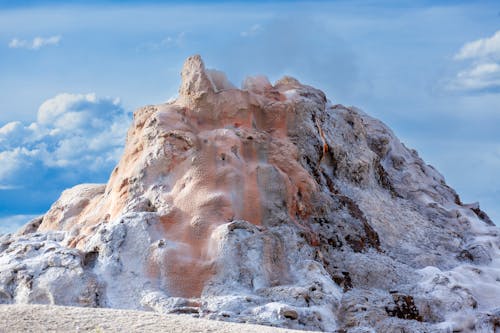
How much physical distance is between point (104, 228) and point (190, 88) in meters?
3.75

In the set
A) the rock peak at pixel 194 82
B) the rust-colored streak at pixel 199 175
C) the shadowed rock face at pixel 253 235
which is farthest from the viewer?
the rock peak at pixel 194 82

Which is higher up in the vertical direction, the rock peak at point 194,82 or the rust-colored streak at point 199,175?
the rock peak at point 194,82

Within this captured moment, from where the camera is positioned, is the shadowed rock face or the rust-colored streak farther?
the rust-colored streak

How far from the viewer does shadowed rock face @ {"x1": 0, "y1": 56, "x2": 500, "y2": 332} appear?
640 inches

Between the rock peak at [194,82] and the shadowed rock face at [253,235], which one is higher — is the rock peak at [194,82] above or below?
above

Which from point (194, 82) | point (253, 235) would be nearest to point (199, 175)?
point (253, 235)

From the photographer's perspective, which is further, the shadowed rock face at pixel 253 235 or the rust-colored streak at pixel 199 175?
the rust-colored streak at pixel 199 175

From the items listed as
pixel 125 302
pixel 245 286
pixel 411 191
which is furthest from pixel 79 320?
pixel 411 191

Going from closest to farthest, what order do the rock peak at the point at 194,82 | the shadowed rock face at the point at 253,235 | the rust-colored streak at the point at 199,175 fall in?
the shadowed rock face at the point at 253,235 < the rust-colored streak at the point at 199,175 < the rock peak at the point at 194,82

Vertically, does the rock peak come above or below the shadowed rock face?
above

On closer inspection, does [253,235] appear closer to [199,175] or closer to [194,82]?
[199,175]

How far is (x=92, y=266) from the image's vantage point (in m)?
16.7

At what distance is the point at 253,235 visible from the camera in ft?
55.4

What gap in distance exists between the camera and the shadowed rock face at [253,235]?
640 inches
